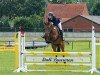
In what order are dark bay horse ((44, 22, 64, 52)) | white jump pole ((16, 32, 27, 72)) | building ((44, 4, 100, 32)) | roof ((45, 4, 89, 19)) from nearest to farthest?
white jump pole ((16, 32, 27, 72))
dark bay horse ((44, 22, 64, 52))
building ((44, 4, 100, 32))
roof ((45, 4, 89, 19))

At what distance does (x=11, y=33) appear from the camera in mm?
67000

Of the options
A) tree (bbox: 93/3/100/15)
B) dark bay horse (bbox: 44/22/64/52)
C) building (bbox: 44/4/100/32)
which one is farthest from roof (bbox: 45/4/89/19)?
dark bay horse (bbox: 44/22/64/52)

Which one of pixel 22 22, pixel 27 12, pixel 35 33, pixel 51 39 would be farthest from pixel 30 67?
pixel 27 12

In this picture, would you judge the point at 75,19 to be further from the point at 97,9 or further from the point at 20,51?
the point at 20,51

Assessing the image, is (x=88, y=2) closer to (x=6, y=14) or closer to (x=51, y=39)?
(x=6, y=14)

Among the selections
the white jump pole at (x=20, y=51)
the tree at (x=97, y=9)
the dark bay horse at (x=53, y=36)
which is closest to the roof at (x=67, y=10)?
the tree at (x=97, y=9)

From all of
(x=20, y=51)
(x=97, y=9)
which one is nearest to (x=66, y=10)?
(x=97, y=9)

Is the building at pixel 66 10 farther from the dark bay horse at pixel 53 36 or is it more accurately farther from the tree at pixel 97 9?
the dark bay horse at pixel 53 36

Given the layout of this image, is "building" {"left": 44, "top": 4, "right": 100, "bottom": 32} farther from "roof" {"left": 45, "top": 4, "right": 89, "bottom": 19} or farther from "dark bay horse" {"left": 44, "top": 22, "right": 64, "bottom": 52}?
"dark bay horse" {"left": 44, "top": 22, "right": 64, "bottom": 52}

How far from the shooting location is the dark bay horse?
729 inches

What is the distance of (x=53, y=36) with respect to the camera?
19.0 meters

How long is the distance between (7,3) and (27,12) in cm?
517

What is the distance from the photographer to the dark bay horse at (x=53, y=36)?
729 inches

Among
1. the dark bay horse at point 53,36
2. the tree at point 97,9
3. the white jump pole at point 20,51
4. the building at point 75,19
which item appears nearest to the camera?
the white jump pole at point 20,51
